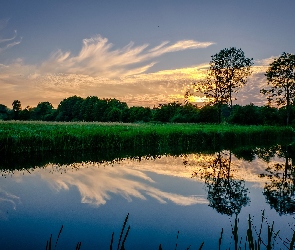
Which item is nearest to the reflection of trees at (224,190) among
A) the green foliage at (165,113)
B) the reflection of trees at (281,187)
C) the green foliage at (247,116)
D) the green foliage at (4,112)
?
the reflection of trees at (281,187)

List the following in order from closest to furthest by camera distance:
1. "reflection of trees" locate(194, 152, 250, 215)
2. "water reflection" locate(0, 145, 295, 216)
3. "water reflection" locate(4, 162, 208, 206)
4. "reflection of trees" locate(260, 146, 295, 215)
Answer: "reflection of trees" locate(260, 146, 295, 215)
"reflection of trees" locate(194, 152, 250, 215)
"water reflection" locate(0, 145, 295, 216)
"water reflection" locate(4, 162, 208, 206)

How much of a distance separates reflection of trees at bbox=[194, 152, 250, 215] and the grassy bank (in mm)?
8387

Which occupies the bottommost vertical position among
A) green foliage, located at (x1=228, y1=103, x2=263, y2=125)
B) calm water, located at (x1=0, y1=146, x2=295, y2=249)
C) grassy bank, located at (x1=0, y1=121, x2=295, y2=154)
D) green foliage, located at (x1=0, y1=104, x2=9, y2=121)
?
calm water, located at (x1=0, y1=146, x2=295, y2=249)

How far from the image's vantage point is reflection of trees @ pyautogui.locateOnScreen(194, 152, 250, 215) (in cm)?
→ 873

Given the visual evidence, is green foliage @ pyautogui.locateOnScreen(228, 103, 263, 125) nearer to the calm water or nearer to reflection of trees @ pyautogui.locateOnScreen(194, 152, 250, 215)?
the calm water

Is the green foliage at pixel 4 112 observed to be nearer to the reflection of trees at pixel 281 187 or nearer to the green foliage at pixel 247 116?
the green foliage at pixel 247 116

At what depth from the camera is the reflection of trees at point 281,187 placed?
338 inches

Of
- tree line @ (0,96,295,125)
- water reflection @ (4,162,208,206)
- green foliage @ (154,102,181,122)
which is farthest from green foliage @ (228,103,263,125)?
water reflection @ (4,162,208,206)

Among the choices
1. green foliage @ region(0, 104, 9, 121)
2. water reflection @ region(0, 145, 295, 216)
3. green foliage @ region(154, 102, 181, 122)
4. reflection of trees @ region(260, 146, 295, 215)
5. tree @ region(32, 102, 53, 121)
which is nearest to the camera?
reflection of trees @ region(260, 146, 295, 215)

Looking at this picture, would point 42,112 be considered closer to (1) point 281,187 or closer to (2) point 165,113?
(2) point 165,113

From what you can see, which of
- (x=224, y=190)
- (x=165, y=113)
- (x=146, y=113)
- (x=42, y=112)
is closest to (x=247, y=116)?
(x=165, y=113)

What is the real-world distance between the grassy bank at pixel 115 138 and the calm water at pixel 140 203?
12.7 ft

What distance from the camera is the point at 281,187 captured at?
1098cm

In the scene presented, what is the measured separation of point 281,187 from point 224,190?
215 cm
